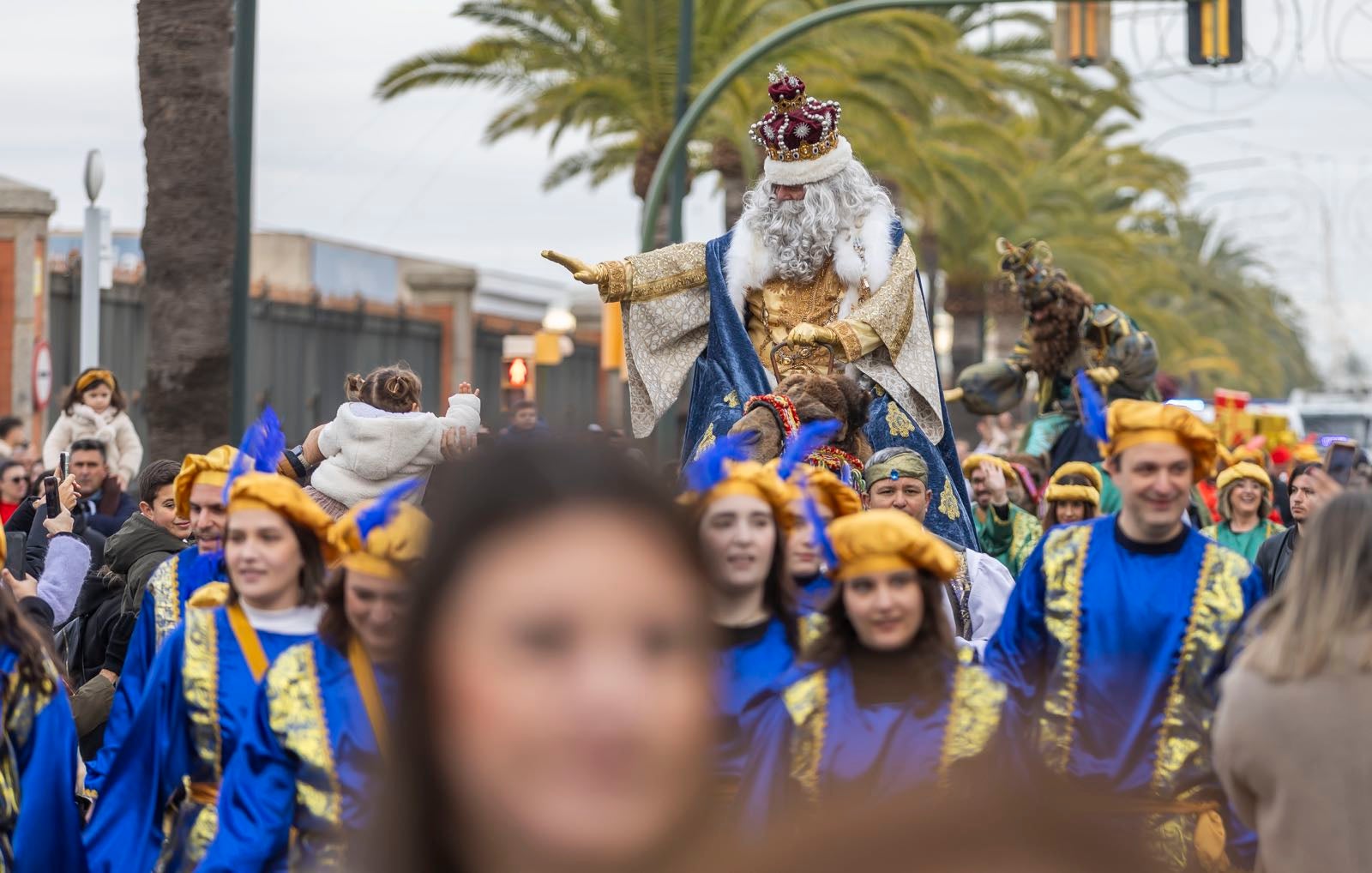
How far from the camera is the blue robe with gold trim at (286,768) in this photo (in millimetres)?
4543

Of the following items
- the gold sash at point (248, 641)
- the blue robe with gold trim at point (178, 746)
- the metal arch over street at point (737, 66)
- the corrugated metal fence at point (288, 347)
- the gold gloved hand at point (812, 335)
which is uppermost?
the metal arch over street at point (737, 66)

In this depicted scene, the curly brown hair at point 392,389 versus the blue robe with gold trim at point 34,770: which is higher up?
the curly brown hair at point 392,389

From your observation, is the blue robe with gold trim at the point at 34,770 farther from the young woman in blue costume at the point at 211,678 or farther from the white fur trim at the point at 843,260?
the white fur trim at the point at 843,260

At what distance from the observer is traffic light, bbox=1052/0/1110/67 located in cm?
1898

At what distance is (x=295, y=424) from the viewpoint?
2672cm

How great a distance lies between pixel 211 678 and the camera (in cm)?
525

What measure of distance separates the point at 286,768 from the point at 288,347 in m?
23.2

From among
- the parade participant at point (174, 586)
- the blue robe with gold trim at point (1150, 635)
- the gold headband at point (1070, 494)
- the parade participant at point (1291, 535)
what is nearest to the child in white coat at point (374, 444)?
the parade participant at point (174, 586)

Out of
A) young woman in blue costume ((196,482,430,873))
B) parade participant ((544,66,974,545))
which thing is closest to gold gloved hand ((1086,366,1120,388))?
parade participant ((544,66,974,545))

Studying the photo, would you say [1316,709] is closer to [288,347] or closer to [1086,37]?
[1086,37]

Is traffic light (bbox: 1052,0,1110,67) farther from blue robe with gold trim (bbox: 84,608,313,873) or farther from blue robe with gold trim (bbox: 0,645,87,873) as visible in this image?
blue robe with gold trim (bbox: 0,645,87,873)

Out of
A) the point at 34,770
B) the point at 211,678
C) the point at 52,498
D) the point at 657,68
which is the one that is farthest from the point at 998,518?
the point at 657,68

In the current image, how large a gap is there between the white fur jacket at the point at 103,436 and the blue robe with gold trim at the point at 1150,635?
25.2 ft

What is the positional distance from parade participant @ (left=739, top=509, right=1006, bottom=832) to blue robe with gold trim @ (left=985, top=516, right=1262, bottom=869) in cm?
24
